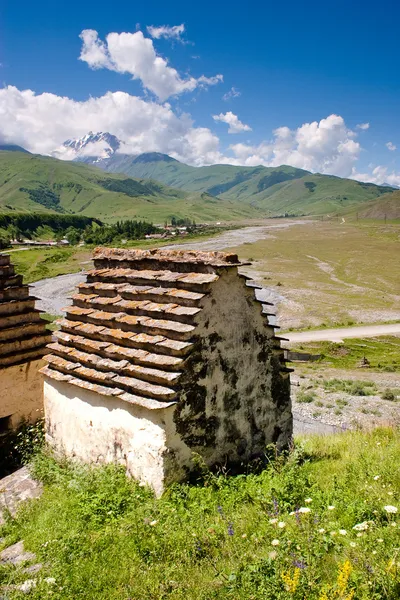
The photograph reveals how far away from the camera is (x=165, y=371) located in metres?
7.23

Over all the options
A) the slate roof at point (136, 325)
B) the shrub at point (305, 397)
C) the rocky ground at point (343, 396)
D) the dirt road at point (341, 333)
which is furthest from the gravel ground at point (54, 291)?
the slate roof at point (136, 325)

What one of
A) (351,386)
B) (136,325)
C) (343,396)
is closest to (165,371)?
(136,325)

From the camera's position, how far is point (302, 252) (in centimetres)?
13450

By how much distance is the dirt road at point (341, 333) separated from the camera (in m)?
49.0

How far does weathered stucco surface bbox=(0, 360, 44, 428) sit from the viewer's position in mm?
10539

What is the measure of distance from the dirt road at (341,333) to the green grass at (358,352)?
1.66 meters

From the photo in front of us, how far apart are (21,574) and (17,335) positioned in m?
6.28

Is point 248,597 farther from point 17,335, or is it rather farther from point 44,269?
point 44,269

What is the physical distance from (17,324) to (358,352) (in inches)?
1545

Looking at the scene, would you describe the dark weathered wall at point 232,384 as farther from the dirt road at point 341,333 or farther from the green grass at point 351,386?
the dirt road at point 341,333

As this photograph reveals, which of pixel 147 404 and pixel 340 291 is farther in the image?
pixel 340 291

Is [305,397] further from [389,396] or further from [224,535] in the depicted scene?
[224,535]

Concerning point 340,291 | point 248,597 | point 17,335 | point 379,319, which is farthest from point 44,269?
point 248,597

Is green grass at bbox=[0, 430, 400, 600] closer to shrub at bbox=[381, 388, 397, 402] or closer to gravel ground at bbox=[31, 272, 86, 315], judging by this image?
shrub at bbox=[381, 388, 397, 402]
